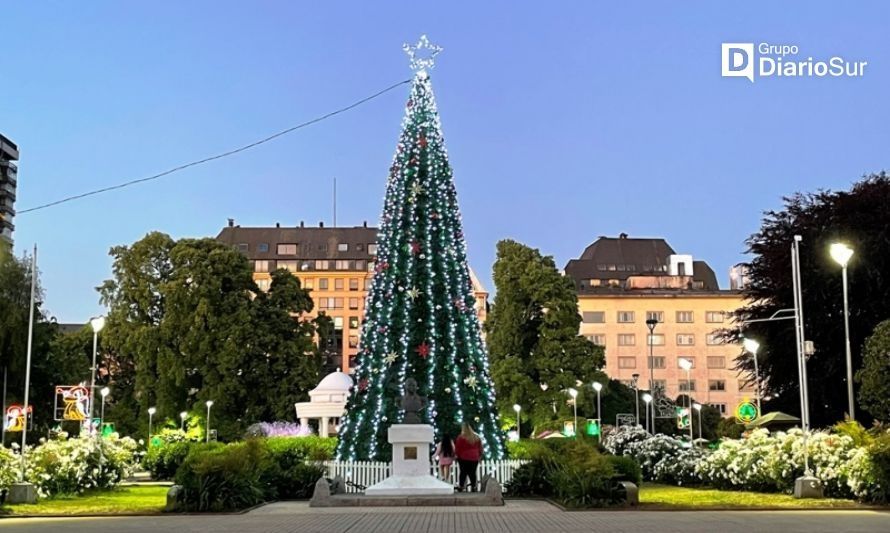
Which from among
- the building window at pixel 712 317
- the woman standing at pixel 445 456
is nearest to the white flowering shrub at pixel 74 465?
the woman standing at pixel 445 456

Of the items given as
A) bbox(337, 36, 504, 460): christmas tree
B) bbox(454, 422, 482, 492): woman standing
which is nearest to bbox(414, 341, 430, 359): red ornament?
bbox(337, 36, 504, 460): christmas tree

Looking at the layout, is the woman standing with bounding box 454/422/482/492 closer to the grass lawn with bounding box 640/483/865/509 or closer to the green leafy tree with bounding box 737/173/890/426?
the grass lawn with bounding box 640/483/865/509

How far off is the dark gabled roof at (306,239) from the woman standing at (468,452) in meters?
109

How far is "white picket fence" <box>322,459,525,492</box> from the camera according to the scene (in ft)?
83.8

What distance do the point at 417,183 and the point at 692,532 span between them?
50.9 ft

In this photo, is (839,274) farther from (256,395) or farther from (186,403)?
(186,403)

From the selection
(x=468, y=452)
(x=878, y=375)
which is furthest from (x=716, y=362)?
(x=468, y=452)

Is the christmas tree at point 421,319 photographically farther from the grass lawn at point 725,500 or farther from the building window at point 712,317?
the building window at point 712,317

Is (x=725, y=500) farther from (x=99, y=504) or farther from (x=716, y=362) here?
(x=716, y=362)

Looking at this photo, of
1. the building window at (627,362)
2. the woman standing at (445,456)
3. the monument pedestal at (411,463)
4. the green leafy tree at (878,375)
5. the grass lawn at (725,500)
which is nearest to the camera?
the grass lawn at (725,500)

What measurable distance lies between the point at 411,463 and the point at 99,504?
7.10 metres

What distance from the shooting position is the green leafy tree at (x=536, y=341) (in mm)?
59531

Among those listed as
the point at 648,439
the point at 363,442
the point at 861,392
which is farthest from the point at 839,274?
the point at 363,442

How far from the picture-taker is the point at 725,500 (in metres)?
23.4
